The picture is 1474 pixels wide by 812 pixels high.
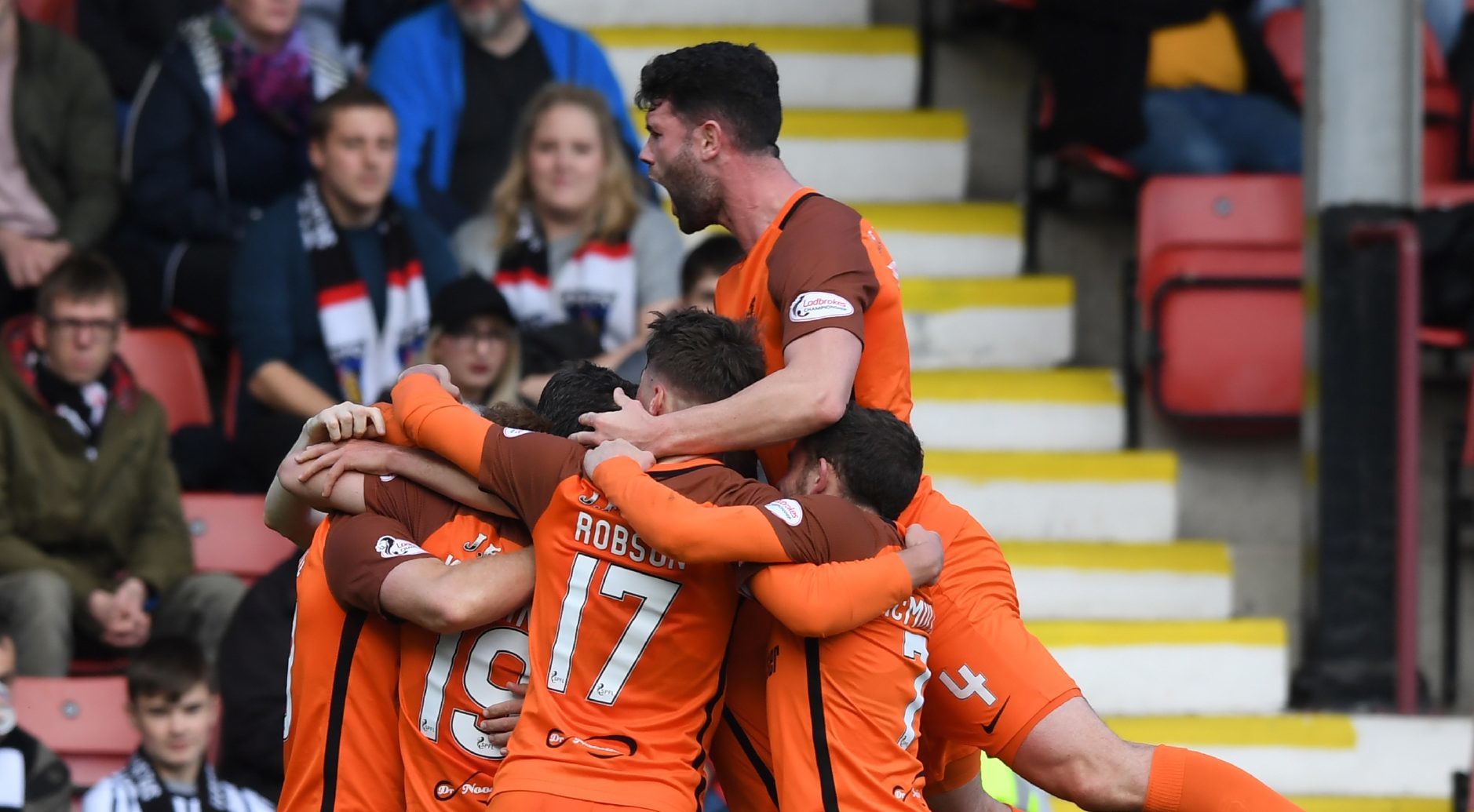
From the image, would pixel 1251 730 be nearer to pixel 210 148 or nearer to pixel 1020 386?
pixel 1020 386

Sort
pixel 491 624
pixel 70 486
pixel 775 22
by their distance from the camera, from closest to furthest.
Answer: pixel 491 624 → pixel 70 486 → pixel 775 22

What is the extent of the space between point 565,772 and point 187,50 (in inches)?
175

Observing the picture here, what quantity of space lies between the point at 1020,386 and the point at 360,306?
2.39 m

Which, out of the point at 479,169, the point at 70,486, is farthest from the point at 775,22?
the point at 70,486

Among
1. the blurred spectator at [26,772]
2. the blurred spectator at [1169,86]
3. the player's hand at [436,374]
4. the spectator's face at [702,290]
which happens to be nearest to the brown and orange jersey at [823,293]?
the player's hand at [436,374]

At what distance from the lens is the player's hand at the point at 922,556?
3951mm

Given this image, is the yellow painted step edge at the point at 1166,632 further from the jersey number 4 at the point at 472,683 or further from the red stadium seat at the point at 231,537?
the jersey number 4 at the point at 472,683

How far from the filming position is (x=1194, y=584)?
7125 millimetres

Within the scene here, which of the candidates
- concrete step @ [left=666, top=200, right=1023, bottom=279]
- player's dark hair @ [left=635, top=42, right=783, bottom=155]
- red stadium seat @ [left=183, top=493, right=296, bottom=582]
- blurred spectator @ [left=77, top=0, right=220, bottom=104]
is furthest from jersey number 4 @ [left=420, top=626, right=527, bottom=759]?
blurred spectator @ [left=77, top=0, right=220, bottom=104]

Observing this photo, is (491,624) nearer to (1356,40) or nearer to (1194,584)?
(1194,584)

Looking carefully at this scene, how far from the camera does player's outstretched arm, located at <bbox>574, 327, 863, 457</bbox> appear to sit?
154 inches

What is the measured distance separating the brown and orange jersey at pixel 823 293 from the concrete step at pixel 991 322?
11.6 feet

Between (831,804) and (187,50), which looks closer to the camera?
(831,804)

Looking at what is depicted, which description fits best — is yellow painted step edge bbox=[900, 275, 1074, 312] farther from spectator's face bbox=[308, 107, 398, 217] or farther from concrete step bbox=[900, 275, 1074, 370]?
spectator's face bbox=[308, 107, 398, 217]
